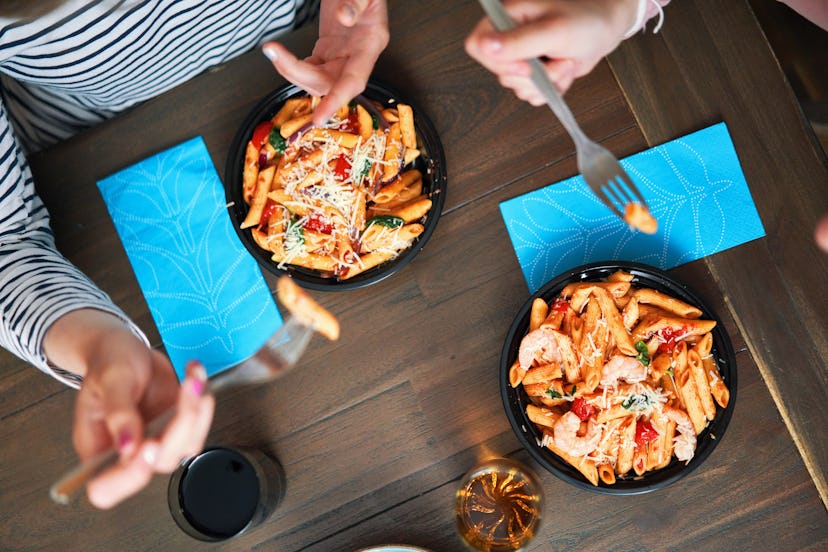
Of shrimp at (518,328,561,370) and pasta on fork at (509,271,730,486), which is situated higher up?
shrimp at (518,328,561,370)

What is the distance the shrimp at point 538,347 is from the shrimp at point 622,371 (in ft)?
0.25

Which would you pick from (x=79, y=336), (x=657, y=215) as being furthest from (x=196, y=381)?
(x=657, y=215)

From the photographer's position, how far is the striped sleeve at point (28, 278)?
0.89 metres

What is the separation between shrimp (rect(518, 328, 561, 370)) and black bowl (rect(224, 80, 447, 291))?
223mm

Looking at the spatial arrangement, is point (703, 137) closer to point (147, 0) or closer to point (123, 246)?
point (147, 0)

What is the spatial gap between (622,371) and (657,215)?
284mm

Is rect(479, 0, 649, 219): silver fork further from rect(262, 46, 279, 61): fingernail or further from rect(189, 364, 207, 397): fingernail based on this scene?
rect(189, 364, 207, 397): fingernail

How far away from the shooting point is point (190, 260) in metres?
1.11

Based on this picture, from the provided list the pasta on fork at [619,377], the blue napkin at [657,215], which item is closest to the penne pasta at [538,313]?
the pasta on fork at [619,377]

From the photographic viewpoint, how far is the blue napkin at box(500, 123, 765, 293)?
3.49ft

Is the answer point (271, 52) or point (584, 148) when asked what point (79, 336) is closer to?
point (271, 52)

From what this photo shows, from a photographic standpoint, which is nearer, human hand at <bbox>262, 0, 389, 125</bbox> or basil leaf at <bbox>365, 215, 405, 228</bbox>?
human hand at <bbox>262, 0, 389, 125</bbox>

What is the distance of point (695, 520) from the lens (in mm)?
1047

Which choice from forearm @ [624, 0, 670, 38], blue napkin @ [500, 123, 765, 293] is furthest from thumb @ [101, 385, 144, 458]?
Answer: forearm @ [624, 0, 670, 38]
